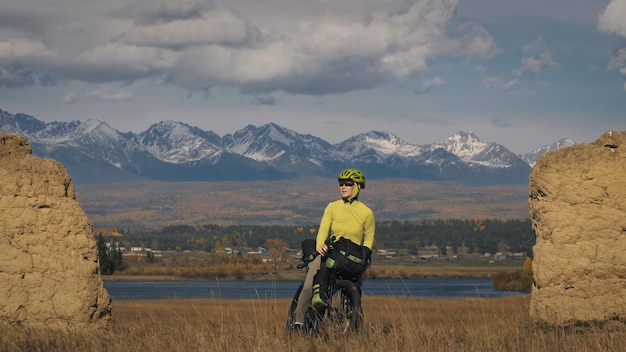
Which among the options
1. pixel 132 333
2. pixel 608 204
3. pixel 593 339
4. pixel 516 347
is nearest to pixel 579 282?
pixel 608 204

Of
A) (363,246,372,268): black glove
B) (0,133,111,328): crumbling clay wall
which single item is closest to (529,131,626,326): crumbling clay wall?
(363,246,372,268): black glove

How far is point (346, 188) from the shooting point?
523 inches

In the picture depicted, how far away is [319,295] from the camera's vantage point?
13.0 m

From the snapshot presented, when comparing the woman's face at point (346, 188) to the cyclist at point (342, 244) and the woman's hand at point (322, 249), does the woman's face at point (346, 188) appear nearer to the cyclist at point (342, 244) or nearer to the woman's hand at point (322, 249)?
the cyclist at point (342, 244)

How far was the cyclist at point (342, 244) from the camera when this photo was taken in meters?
13.0

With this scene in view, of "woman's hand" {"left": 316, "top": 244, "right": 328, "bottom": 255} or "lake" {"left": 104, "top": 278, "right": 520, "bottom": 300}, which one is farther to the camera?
"lake" {"left": 104, "top": 278, "right": 520, "bottom": 300}

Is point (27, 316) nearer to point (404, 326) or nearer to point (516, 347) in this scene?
point (404, 326)

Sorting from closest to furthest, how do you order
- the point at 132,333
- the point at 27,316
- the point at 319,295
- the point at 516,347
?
1. the point at 516,347
2. the point at 319,295
3. the point at 132,333
4. the point at 27,316

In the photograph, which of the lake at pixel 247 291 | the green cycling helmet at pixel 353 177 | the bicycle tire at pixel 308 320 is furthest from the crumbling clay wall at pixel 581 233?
the lake at pixel 247 291

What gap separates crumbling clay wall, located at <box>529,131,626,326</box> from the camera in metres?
15.6

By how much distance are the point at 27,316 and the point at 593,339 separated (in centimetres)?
859

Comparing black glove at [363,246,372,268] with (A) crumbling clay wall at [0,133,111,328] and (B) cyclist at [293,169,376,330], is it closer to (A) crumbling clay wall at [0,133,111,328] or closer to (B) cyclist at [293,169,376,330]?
(B) cyclist at [293,169,376,330]

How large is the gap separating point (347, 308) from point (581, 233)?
15.7 feet

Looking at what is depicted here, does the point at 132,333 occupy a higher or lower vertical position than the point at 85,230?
lower
